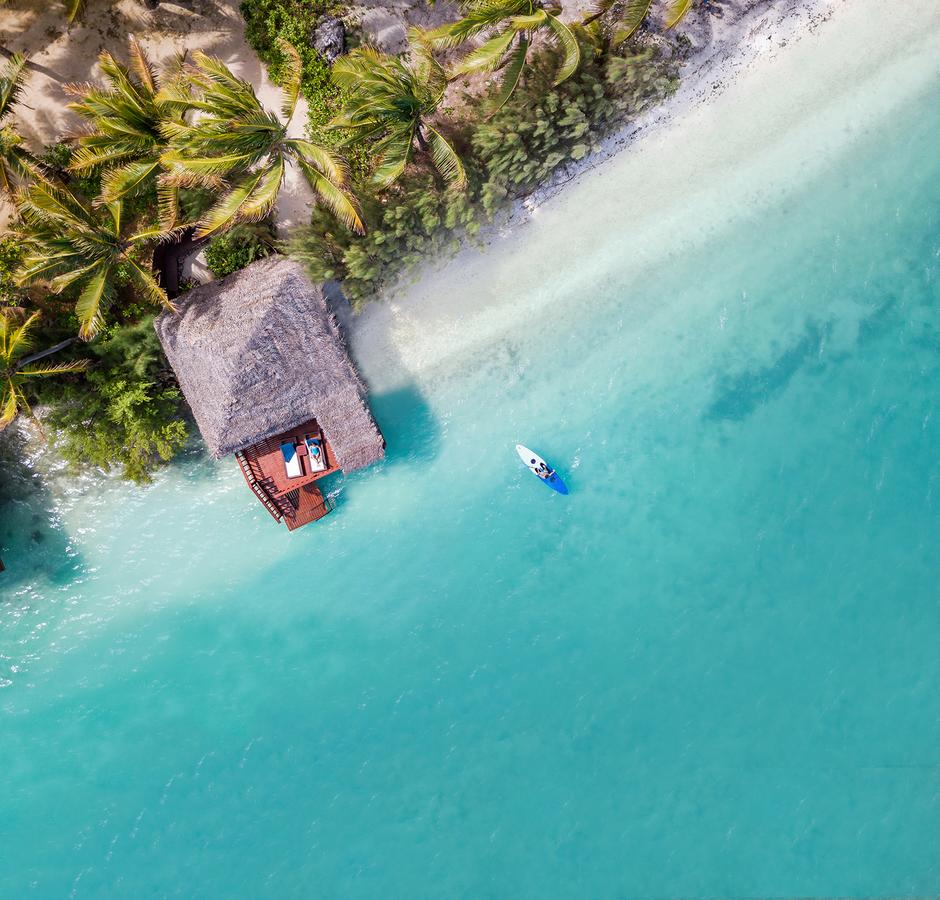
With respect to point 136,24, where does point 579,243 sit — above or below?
below

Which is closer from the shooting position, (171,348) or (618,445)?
(171,348)

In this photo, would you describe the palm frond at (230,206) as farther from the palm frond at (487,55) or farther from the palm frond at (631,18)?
the palm frond at (631,18)

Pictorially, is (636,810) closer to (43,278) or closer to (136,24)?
(43,278)

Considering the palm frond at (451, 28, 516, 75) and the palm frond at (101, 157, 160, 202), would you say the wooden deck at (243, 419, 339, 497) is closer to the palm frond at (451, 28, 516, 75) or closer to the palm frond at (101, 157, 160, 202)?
the palm frond at (101, 157, 160, 202)

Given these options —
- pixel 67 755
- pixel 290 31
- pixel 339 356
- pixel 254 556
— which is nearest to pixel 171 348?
pixel 339 356

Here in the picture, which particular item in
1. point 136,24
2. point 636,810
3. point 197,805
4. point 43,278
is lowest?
point 636,810

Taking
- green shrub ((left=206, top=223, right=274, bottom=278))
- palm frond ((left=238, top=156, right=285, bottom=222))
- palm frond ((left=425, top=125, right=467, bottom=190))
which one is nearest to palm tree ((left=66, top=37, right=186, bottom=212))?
green shrub ((left=206, top=223, right=274, bottom=278))

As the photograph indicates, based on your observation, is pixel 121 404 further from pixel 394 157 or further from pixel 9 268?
pixel 394 157
